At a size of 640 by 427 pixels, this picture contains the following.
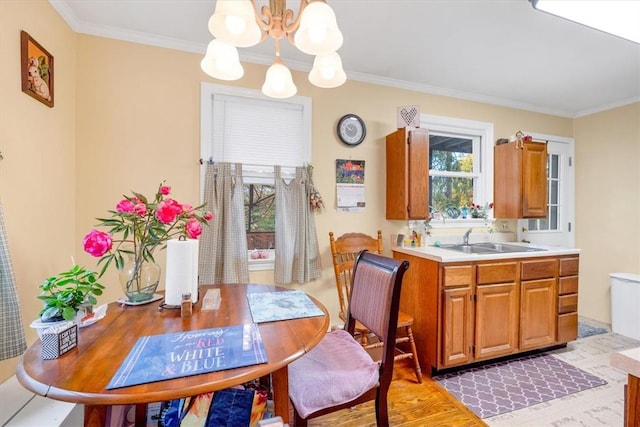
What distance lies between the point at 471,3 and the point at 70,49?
2516mm

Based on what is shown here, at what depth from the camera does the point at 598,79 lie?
2.64 m

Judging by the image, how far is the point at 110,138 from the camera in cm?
198

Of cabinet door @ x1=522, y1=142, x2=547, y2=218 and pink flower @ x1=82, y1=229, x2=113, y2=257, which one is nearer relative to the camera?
pink flower @ x1=82, y1=229, x2=113, y2=257

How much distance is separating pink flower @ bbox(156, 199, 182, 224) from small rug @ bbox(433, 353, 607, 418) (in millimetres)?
2020

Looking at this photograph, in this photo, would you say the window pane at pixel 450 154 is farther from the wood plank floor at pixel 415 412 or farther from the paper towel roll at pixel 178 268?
the paper towel roll at pixel 178 268

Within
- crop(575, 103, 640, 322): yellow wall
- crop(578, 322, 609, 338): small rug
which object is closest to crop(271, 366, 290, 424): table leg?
crop(578, 322, 609, 338): small rug

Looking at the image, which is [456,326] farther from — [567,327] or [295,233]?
[295,233]

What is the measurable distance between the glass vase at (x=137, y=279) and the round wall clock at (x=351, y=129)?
178 cm

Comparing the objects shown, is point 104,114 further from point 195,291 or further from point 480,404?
point 480,404

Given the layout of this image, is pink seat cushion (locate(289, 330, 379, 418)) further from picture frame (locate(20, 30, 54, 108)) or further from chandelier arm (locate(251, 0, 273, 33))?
picture frame (locate(20, 30, 54, 108))

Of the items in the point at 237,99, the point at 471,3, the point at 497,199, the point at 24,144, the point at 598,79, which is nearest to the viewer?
the point at 24,144

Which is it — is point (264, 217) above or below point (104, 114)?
below

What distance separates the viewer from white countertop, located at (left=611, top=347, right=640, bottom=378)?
2.15 feet

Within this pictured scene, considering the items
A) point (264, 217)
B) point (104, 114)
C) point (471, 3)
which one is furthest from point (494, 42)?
point (104, 114)
